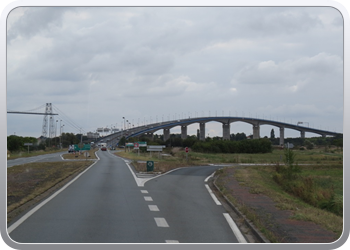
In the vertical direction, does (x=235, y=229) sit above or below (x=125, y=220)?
below

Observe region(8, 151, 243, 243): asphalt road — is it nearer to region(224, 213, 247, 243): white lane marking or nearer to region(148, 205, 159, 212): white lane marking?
region(148, 205, 159, 212): white lane marking

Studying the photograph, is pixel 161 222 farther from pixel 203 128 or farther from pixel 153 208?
pixel 203 128

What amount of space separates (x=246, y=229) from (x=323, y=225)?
186 cm

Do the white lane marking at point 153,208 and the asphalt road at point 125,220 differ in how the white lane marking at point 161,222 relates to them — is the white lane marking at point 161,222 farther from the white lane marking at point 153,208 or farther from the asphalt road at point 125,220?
the white lane marking at point 153,208

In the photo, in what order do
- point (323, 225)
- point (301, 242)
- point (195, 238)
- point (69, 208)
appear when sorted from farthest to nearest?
point (69, 208) < point (323, 225) < point (195, 238) < point (301, 242)

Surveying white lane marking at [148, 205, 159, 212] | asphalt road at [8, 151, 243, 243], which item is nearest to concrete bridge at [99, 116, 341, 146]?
asphalt road at [8, 151, 243, 243]

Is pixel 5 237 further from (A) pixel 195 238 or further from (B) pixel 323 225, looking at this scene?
(B) pixel 323 225

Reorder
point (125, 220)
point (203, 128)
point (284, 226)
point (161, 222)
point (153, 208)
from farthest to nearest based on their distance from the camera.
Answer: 1. point (203, 128)
2. point (153, 208)
3. point (125, 220)
4. point (161, 222)
5. point (284, 226)

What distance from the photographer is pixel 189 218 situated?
11656 mm

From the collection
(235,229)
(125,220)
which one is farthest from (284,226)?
(125,220)

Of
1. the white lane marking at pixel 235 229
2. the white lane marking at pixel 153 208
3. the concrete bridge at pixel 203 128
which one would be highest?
the concrete bridge at pixel 203 128

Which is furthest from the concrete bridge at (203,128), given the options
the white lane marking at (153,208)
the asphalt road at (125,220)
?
the white lane marking at (153,208)
